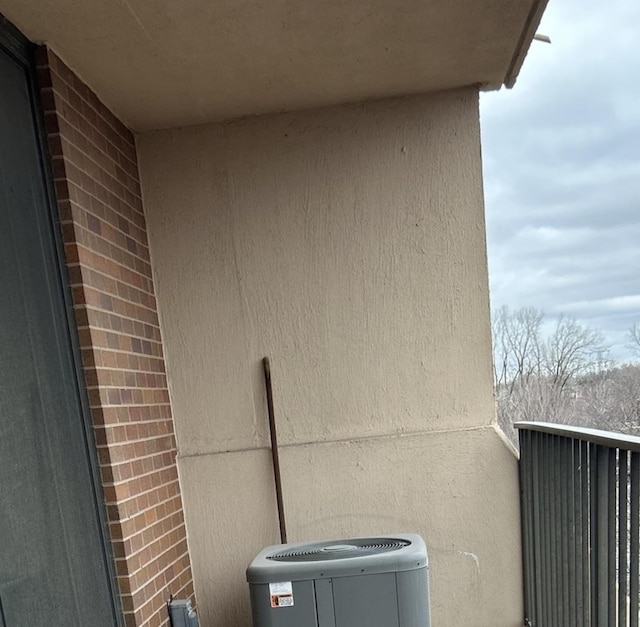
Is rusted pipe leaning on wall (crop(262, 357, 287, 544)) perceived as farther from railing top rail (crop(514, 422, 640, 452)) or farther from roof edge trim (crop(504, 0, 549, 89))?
roof edge trim (crop(504, 0, 549, 89))

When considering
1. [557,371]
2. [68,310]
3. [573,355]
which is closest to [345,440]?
[68,310]

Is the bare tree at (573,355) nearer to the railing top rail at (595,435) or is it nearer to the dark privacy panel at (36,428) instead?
the railing top rail at (595,435)

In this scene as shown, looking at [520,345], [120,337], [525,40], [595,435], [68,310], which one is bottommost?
[520,345]

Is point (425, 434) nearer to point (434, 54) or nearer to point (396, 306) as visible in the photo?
point (396, 306)

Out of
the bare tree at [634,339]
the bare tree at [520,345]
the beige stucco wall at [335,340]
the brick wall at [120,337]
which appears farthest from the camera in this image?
the bare tree at [634,339]

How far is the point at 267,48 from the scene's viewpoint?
5.75ft

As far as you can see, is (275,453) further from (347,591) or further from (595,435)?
(595,435)

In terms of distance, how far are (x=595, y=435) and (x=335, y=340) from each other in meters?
1.18

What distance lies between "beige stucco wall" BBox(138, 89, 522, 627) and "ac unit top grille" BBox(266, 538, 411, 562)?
0.90ft

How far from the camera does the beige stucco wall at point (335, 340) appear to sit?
230 cm

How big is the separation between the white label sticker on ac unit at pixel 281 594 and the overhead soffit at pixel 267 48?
1.99m

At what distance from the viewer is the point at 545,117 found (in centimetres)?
1128

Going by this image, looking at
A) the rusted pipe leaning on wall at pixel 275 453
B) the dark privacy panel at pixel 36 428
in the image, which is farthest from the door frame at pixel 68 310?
the rusted pipe leaning on wall at pixel 275 453

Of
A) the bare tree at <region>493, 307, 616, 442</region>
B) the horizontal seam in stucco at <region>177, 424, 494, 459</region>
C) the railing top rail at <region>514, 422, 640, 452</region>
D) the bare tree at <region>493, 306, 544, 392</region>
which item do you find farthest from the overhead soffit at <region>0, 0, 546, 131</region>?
the bare tree at <region>493, 307, 616, 442</region>
